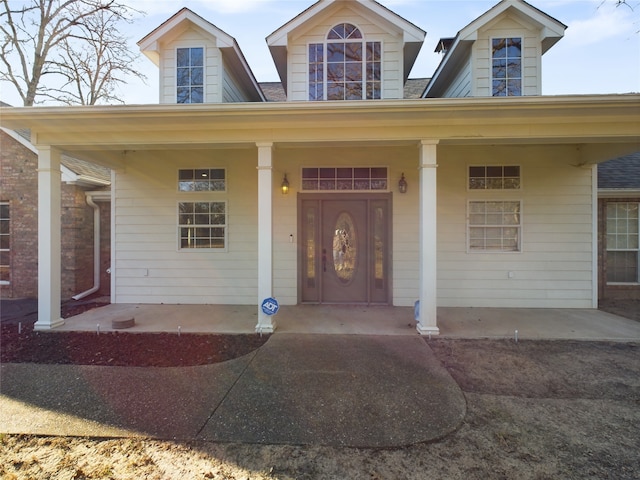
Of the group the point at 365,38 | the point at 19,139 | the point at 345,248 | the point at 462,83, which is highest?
the point at 365,38

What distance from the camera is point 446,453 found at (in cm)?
216

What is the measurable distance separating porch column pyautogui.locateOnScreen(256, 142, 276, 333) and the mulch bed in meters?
0.36

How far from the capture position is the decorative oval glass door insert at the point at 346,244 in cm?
626

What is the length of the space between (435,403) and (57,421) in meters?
3.10

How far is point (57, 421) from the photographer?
2510 millimetres

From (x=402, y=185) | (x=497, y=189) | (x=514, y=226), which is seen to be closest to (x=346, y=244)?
(x=402, y=185)

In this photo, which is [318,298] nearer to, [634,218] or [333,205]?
[333,205]

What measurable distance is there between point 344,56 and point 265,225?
12.7 ft

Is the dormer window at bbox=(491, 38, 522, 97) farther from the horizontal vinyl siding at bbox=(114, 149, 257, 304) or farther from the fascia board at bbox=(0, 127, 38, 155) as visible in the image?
the fascia board at bbox=(0, 127, 38, 155)

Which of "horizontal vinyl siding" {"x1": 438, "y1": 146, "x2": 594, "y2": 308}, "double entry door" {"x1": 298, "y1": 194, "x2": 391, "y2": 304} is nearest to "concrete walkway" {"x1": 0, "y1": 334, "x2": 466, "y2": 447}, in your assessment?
"double entry door" {"x1": 298, "y1": 194, "x2": 391, "y2": 304}

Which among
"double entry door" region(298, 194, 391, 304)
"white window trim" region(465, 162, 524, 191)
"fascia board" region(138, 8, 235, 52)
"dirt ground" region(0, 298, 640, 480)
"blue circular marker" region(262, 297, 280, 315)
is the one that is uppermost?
"fascia board" region(138, 8, 235, 52)

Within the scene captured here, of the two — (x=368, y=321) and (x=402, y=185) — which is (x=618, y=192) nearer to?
(x=402, y=185)

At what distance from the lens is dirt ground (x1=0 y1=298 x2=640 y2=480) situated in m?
1.98

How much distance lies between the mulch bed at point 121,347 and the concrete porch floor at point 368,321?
0.27 meters
